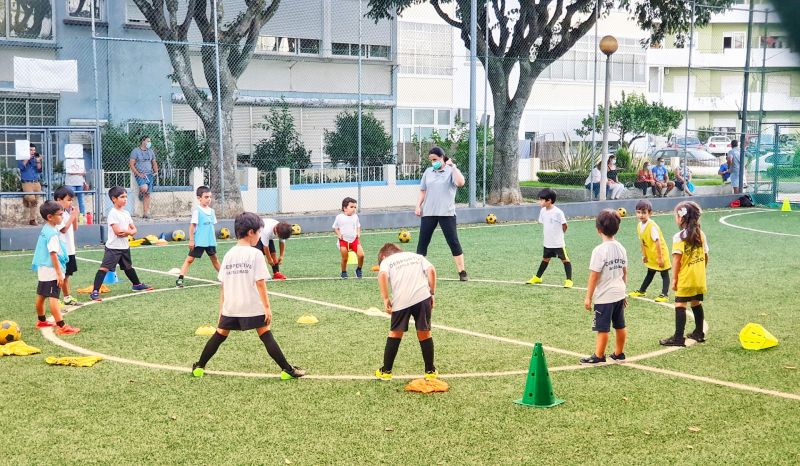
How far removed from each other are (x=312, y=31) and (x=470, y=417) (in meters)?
23.5

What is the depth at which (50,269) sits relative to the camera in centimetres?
937

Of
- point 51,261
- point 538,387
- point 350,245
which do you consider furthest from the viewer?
point 350,245

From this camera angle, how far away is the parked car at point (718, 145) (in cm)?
3497

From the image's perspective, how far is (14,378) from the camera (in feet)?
25.0

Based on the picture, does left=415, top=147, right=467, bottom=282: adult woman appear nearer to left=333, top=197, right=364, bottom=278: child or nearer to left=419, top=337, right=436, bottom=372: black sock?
left=333, top=197, right=364, bottom=278: child

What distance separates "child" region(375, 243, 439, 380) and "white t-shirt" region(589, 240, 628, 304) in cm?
153

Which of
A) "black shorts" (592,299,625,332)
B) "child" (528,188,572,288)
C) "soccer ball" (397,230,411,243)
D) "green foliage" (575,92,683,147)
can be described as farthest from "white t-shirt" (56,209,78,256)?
"green foliage" (575,92,683,147)

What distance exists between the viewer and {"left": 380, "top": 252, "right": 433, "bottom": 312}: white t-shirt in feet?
23.9

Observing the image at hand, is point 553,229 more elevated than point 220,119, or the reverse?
point 220,119

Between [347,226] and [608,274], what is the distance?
6.10 metres

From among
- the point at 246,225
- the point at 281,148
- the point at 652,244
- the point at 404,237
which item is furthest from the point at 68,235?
the point at 281,148

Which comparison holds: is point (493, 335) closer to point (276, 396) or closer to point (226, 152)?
point (276, 396)

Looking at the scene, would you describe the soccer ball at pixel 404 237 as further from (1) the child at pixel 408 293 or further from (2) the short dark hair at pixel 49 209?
(1) the child at pixel 408 293

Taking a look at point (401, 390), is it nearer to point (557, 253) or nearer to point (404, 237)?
point (557, 253)
